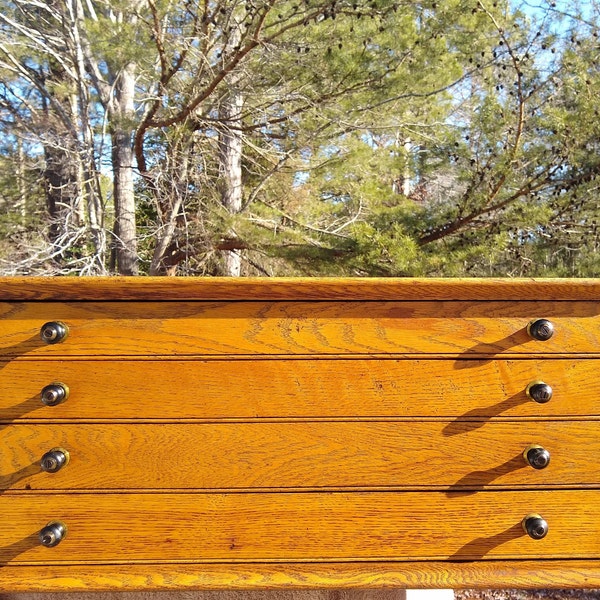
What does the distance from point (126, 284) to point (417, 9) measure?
3934mm

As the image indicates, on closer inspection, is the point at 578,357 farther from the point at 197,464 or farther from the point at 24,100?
the point at 24,100

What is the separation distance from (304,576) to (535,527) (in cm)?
60

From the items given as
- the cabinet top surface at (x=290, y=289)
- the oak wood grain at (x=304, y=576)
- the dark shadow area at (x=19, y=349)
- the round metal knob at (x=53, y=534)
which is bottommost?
the oak wood grain at (x=304, y=576)

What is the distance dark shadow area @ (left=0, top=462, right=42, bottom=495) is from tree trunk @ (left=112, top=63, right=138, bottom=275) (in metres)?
3.23

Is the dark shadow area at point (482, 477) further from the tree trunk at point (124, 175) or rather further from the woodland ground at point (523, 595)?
the tree trunk at point (124, 175)

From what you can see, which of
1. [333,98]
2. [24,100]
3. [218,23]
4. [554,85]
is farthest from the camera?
[24,100]

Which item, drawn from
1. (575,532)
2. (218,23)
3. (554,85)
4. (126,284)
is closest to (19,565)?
(126,284)

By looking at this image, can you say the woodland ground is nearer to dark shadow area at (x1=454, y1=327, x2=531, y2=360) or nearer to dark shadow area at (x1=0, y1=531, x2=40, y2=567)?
dark shadow area at (x1=454, y1=327, x2=531, y2=360)

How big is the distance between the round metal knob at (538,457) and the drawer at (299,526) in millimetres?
110

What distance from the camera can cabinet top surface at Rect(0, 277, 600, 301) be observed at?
1.23 meters

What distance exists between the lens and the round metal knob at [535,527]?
1.22m

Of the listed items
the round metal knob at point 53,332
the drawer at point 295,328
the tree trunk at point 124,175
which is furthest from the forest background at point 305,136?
the round metal knob at point 53,332

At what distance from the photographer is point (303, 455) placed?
49.8 inches

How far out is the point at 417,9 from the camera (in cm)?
403
